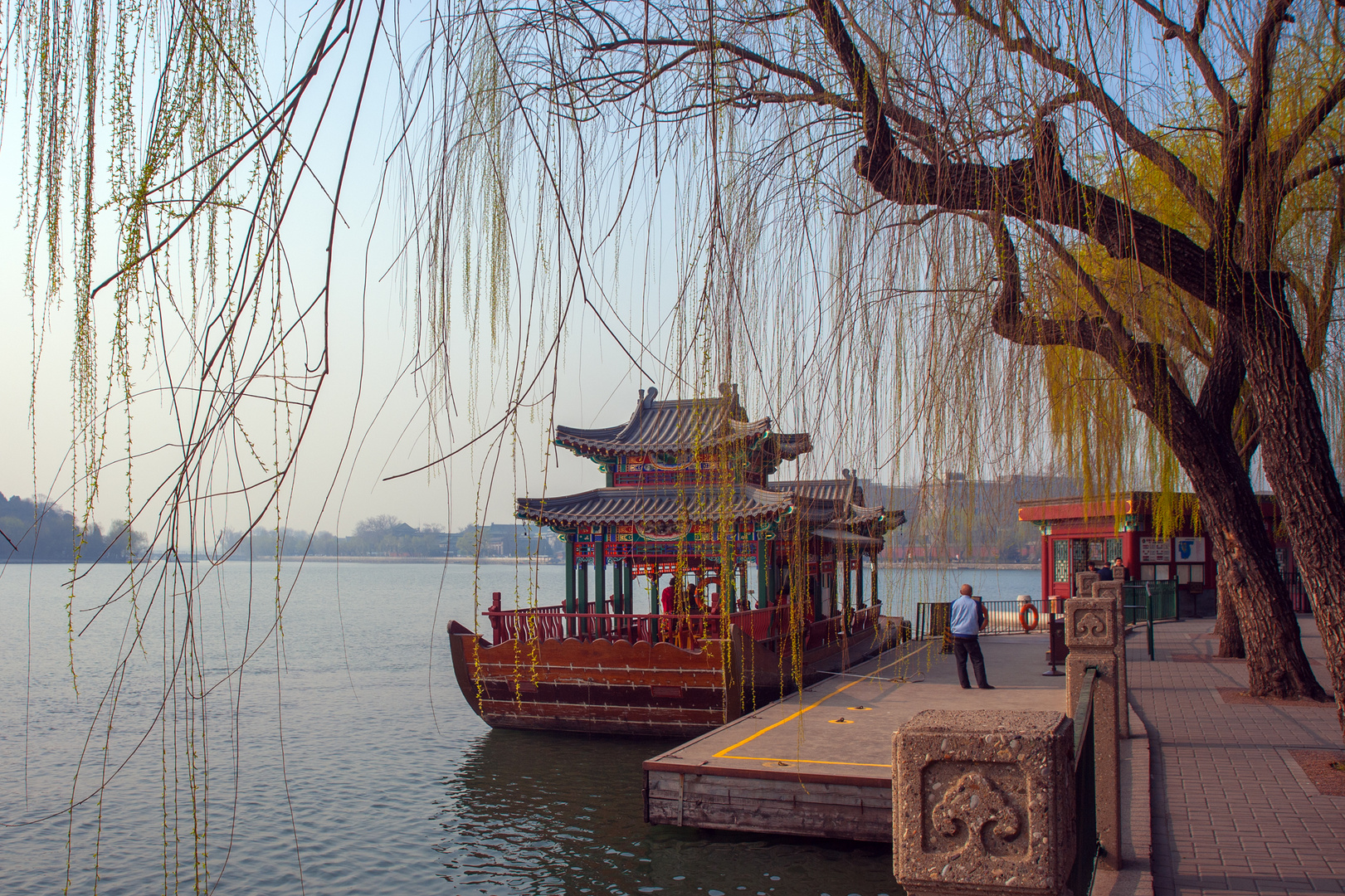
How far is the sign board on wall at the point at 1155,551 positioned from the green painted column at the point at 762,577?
1261cm

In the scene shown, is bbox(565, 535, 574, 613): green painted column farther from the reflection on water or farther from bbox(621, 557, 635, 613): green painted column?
the reflection on water

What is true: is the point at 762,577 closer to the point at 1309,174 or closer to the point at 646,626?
the point at 646,626

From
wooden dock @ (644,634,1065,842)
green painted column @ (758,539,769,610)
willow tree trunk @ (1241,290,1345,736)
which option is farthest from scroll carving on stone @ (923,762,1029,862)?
green painted column @ (758,539,769,610)

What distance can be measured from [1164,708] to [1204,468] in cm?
280

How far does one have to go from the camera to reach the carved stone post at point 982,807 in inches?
71.7

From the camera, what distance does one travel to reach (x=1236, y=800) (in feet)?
19.5

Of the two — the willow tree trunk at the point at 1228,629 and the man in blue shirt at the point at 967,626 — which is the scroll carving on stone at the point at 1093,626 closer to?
the man in blue shirt at the point at 967,626

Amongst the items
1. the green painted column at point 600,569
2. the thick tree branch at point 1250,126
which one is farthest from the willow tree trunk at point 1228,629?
the thick tree branch at point 1250,126

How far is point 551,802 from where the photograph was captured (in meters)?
10.2

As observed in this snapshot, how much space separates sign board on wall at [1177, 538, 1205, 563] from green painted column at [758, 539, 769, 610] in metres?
13.0

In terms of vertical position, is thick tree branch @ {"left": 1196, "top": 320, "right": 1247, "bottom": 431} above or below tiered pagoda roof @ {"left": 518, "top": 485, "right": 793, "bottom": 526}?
above

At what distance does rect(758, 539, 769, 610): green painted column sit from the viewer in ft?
45.0

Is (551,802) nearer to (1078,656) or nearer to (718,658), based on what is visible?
(718,658)

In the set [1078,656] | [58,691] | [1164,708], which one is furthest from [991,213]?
[58,691]
